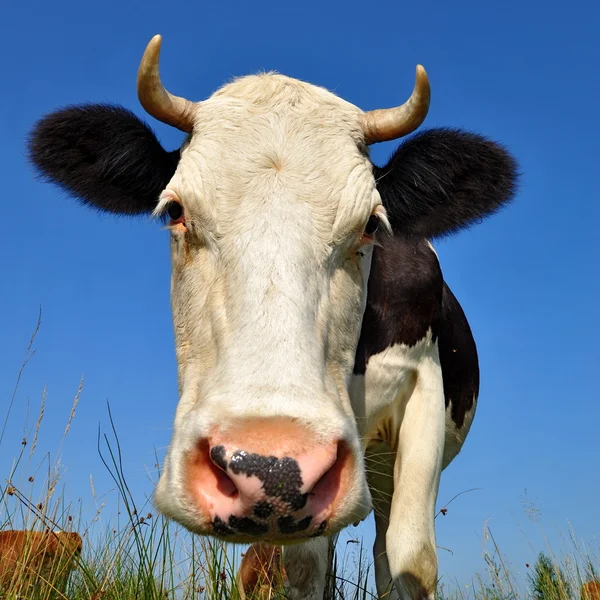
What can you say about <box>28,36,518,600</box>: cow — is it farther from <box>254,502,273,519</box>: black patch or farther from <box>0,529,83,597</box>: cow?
<box>0,529,83,597</box>: cow

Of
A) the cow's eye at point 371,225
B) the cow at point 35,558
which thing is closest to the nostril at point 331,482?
the cow's eye at point 371,225

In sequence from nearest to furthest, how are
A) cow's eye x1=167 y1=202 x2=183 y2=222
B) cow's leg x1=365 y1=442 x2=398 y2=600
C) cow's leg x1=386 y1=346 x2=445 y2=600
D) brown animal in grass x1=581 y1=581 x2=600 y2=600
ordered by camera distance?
cow's eye x1=167 y1=202 x2=183 y2=222 → cow's leg x1=386 y1=346 x2=445 y2=600 → brown animal in grass x1=581 y1=581 x2=600 y2=600 → cow's leg x1=365 y1=442 x2=398 y2=600

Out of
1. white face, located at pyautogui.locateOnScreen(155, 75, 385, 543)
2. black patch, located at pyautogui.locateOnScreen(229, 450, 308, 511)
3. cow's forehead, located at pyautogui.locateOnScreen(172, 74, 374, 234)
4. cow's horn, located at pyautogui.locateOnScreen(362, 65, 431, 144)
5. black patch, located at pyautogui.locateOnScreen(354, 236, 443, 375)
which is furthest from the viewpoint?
black patch, located at pyautogui.locateOnScreen(354, 236, 443, 375)

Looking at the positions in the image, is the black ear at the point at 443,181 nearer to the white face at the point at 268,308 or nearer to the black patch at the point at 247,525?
the white face at the point at 268,308

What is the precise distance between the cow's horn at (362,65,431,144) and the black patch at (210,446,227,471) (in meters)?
2.66

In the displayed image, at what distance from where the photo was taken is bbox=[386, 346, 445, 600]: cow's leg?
4.95 meters

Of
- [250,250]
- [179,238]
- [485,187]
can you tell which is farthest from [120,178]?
[485,187]

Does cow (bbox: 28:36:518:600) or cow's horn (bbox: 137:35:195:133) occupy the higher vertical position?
cow's horn (bbox: 137:35:195:133)

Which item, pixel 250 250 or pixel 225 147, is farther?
pixel 225 147

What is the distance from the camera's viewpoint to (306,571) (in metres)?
5.20

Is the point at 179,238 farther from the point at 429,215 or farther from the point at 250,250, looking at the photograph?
the point at 429,215

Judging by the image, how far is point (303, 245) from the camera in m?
3.64

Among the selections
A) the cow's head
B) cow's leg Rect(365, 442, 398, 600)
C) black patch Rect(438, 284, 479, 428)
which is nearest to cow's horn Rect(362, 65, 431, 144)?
the cow's head

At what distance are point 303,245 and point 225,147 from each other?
2.74 ft
